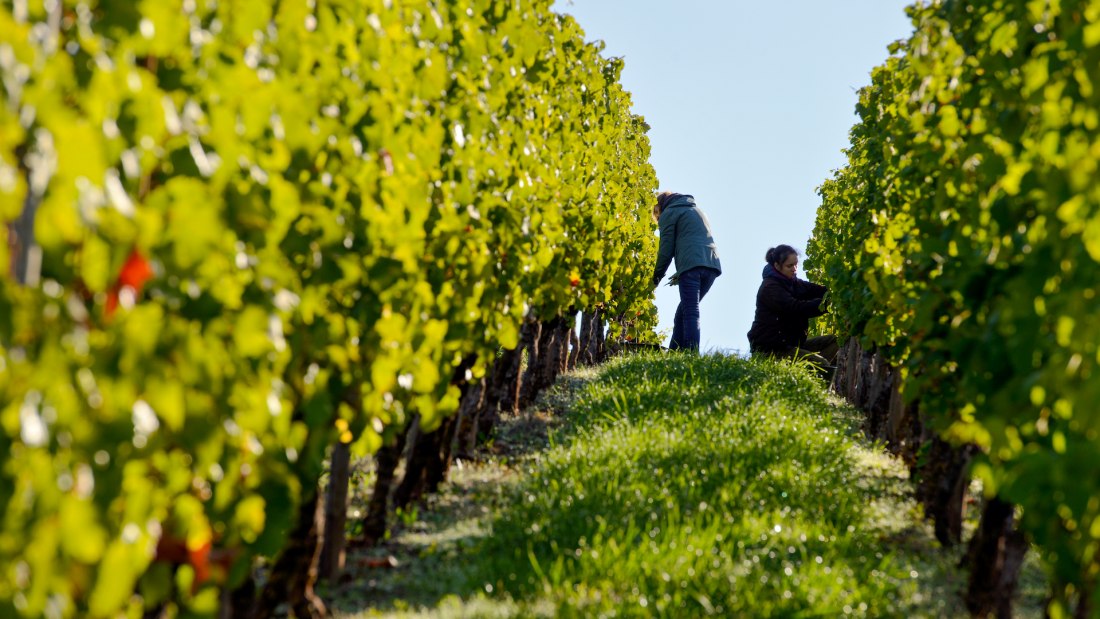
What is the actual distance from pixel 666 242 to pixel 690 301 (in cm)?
→ 79

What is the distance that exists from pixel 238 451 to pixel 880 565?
11.4 ft

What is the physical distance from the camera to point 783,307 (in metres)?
12.9

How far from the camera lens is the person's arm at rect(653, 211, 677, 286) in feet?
42.4

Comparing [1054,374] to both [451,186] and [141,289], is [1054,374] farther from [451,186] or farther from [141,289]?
[451,186]

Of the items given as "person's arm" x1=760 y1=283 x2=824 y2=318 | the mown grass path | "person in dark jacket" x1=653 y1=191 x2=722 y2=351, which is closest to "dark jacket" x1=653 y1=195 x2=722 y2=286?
"person in dark jacket" x1=653 y1=191 x2=722 y2=351

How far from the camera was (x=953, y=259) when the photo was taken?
4.38m

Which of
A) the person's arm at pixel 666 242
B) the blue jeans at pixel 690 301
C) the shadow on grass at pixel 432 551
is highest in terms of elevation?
the person's arm at pixel 666 242

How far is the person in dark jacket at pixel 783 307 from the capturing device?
12.8 meters

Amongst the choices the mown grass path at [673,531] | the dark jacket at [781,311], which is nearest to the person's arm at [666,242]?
the dark jacket at [781,311]

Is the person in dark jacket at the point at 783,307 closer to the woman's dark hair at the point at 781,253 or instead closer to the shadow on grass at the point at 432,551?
the woman's dark hair at the point at 781,253

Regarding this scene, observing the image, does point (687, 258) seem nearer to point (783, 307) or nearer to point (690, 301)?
point (690, 301)

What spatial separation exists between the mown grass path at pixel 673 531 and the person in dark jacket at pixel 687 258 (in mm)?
4859

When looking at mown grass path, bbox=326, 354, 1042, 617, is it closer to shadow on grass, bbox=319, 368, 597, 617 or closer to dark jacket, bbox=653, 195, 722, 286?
shadow on grass, bbox=319, 368, 597, 617

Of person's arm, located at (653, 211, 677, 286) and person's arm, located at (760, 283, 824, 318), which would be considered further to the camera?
person's arm, located at (653, 211, 677, 286)
